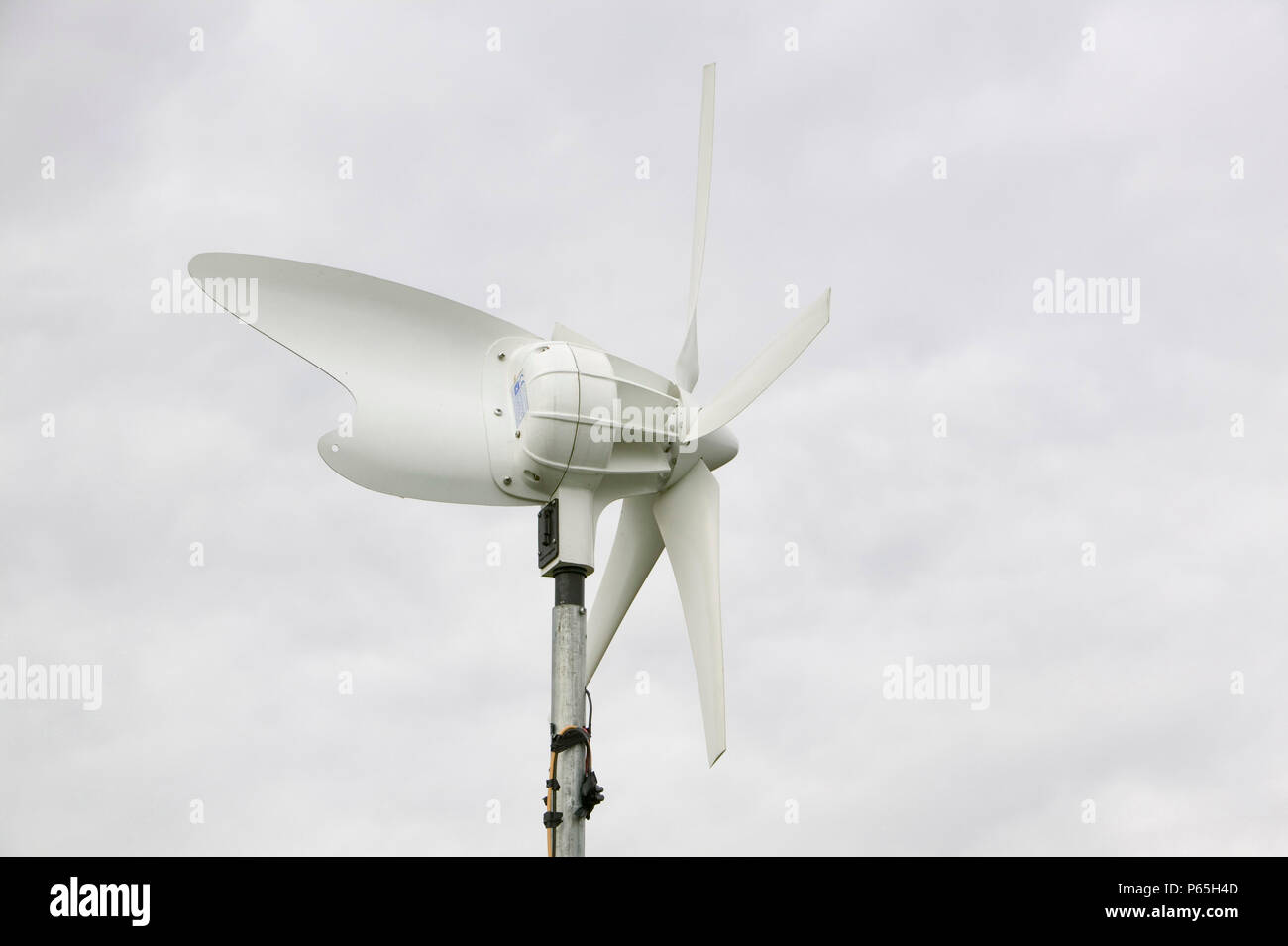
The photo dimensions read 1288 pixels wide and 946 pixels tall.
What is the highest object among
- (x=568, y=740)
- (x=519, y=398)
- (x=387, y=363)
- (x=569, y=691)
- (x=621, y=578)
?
(x=387, y=363)

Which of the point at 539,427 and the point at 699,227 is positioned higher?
the point at 699,227

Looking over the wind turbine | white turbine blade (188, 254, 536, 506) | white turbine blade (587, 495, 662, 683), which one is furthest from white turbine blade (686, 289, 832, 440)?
white turbine blade (188, 254, 536, 506)

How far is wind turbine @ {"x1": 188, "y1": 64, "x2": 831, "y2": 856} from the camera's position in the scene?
12297 millimetres

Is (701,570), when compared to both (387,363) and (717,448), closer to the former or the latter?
(717,448)

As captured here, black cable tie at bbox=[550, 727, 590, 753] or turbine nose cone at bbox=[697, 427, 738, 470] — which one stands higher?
turbine nose cone at bbox=[697, 427, 738, 470]

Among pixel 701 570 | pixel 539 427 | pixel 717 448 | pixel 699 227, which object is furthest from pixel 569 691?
pixel 699 227

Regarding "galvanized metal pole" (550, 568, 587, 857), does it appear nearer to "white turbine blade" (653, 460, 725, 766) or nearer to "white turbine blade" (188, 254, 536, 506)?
"white turbine blade" (188, 254, 536, 506)

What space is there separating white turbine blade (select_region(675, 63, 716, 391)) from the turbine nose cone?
78 centimetres

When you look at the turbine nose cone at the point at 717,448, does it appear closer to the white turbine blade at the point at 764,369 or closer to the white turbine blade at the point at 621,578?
the white turbine blade at the point at 764,369

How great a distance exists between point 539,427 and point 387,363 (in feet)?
5.43

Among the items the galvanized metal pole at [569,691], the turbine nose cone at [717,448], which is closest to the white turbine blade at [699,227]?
the turbine nose cone at [717,448]

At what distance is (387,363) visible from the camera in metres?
12.9

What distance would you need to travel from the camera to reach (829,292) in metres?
12.9

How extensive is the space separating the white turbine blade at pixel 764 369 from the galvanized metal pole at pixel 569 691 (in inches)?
89.3
